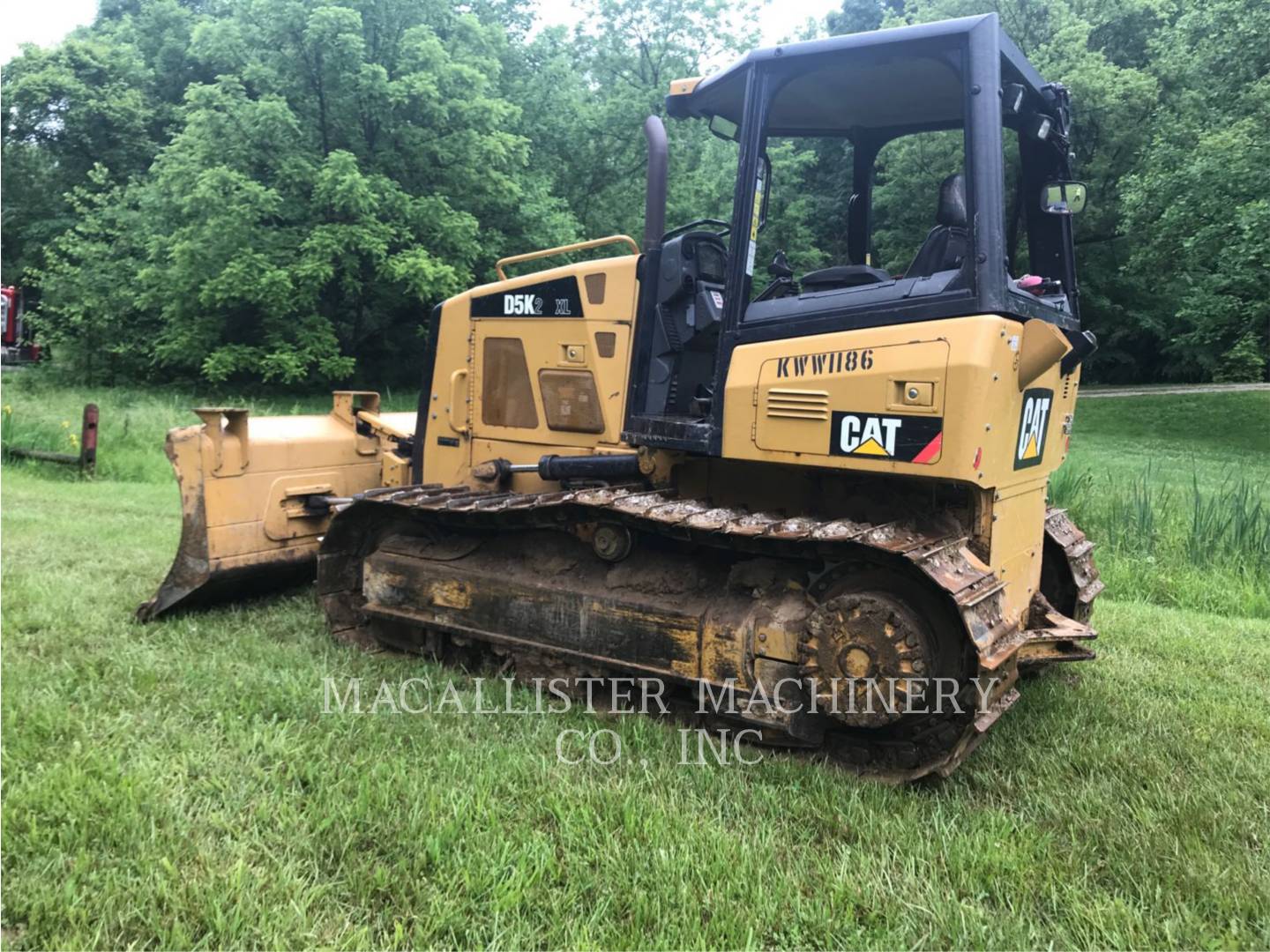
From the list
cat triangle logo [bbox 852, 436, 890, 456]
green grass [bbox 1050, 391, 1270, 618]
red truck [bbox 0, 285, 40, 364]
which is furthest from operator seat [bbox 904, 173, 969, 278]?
red truck [bbox 0, 285, 40, 364]

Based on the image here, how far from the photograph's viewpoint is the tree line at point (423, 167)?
19.6m

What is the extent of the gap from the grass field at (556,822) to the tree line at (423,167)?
11.3 m

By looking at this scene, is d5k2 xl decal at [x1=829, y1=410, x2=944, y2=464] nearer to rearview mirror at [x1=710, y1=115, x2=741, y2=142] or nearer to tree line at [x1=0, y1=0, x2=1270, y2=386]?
rearview mirror at [x1=710, y1=115, x2=741, y2=142]

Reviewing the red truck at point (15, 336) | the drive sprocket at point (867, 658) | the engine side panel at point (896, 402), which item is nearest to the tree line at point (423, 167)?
the red truck at point (15, 336)

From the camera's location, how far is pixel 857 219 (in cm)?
502

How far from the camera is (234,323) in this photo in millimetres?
22125

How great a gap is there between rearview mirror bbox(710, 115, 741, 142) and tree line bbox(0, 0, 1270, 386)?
958 centimetres

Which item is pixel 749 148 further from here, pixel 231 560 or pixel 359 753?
pixel 231 560

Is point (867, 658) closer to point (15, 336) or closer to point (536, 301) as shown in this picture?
point (536, 301)

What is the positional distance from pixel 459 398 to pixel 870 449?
108 inches

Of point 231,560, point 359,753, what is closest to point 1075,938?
point 359,753

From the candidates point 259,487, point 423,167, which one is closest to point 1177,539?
point 259,487

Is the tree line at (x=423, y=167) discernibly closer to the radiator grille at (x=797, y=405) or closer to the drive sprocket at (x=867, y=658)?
the radiator grille at (x=797, y=405)

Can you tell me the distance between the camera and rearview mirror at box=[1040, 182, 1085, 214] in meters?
4.21
